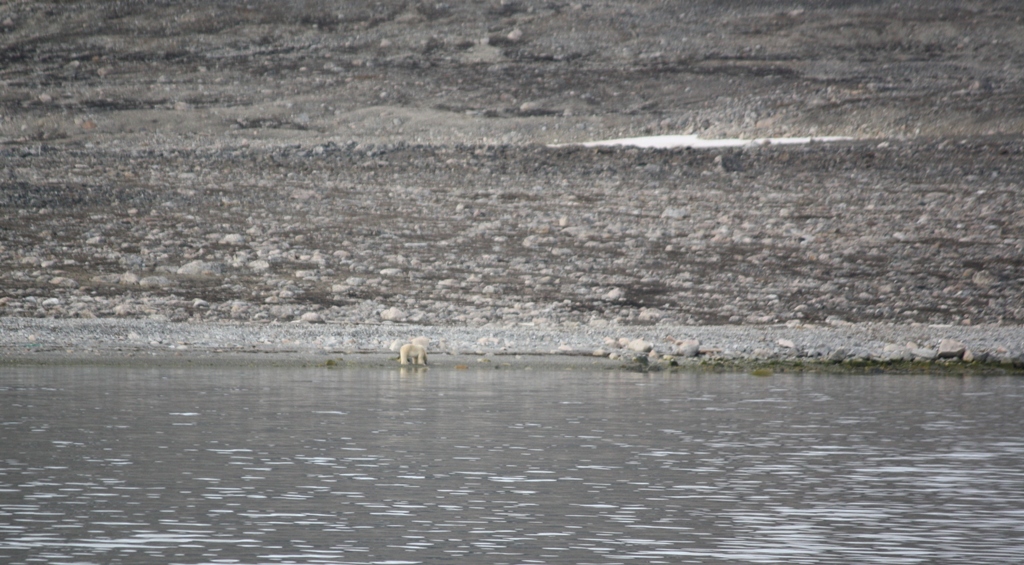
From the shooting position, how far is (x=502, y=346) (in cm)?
1420

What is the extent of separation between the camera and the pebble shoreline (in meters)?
13.5

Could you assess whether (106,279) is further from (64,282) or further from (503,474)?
(503,474)

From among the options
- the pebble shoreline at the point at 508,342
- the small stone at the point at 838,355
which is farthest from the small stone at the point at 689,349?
the small stone at the point at 838,355

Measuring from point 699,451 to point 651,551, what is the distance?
2613 millimetres

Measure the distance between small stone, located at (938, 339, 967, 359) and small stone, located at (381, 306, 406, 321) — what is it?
6.07 m

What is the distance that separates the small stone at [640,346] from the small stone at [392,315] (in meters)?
3.37

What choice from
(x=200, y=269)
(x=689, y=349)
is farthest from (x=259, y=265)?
(x=689, y=349)

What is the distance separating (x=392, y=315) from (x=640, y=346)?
12.2ft

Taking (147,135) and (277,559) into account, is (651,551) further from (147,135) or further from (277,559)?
(147,135)

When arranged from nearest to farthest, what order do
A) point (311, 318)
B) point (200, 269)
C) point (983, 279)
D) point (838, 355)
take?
1. point (838, 355)
2. point (311, 318)
3. point (200, 269)
4. point (983, 279)

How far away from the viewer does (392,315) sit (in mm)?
16250

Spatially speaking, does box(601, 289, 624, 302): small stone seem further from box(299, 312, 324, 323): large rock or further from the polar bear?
the polar bear

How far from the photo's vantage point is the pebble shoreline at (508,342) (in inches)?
530

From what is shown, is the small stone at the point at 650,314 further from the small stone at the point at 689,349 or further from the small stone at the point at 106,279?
the small stone at the point at 106,279
